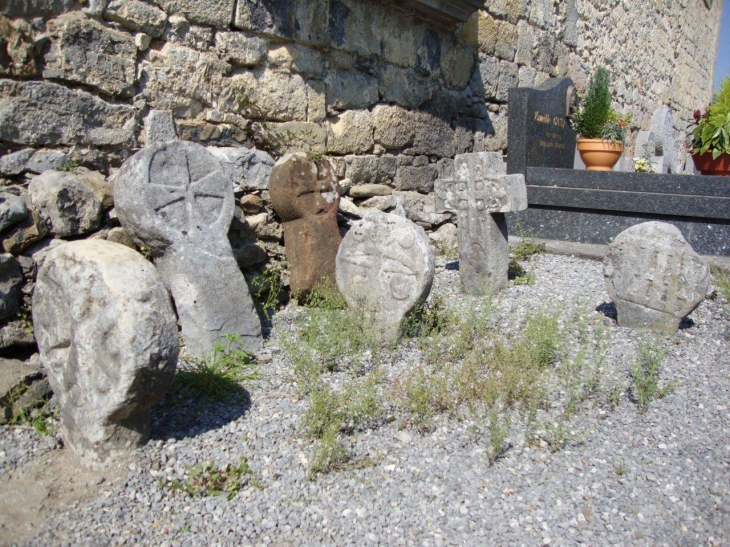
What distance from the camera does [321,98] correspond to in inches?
198

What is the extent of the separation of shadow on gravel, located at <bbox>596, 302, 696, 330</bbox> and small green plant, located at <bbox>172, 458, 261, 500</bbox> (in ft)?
9.36

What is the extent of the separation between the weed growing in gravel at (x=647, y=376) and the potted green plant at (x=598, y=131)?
4606 millimetres

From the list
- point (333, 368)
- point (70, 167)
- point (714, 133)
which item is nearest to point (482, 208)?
point (333, 368)

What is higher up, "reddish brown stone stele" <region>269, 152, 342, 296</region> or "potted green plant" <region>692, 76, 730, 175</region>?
"potted green plant" <region>692, 76, 730, 175</region>

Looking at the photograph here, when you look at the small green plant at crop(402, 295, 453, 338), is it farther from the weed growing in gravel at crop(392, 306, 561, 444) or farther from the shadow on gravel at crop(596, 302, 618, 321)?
the shadow on gravel at crop(596, 302, 618, 321)

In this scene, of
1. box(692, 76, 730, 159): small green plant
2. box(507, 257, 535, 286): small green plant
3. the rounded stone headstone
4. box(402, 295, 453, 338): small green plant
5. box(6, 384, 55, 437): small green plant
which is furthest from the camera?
box(692, 76, 730, 159): small green plant

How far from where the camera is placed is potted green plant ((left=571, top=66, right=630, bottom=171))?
25.3 feet

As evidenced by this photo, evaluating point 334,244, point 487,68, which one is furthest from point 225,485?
point 487,68

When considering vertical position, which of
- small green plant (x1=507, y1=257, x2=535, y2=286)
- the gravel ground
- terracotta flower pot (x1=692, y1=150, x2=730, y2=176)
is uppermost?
terracotta flower pot (x1=692, y1=150, x2=730, y2=176)

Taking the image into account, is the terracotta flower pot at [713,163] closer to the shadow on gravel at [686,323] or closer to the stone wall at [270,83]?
the stone wall at [270,83]

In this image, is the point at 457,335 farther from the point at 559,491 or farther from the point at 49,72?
the point at 49,72

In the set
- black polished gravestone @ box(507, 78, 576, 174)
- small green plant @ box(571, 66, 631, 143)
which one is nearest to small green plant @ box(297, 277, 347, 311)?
black polished gravestone @ box(507, 78, 576, 174)

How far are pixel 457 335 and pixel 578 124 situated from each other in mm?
5047

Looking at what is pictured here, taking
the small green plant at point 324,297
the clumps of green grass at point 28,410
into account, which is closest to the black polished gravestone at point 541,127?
the small green plant at point 324,297
